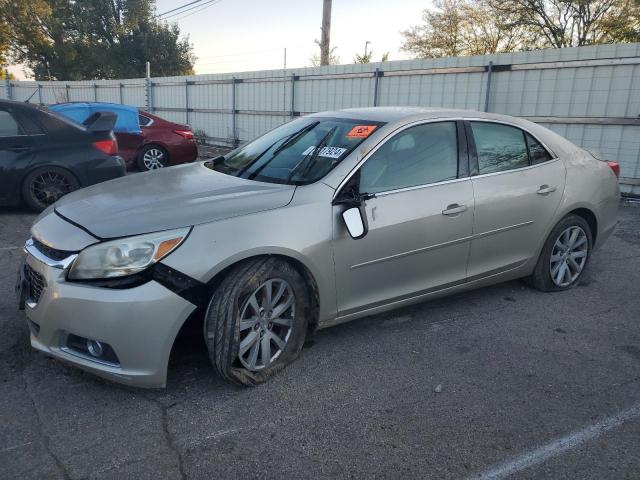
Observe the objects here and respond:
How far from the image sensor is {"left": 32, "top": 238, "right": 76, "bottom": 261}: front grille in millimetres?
2737

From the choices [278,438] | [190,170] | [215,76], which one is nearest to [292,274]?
[278,438]

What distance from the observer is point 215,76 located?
54.5 feet

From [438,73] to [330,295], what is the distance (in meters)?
8.20

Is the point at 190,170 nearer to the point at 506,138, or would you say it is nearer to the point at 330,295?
the point at 330,295

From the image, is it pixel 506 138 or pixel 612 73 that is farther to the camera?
pixel 612 73

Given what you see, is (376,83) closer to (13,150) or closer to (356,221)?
(13,150)

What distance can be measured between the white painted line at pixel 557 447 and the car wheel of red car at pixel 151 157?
921cm

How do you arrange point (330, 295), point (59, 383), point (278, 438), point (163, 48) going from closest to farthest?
point (278, 438) < point (59, 383) < point (330, 295) < point (163, 48)

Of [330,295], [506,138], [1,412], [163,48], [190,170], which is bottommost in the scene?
[1,412]

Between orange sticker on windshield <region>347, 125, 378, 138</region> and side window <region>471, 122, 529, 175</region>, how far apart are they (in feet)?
2.84

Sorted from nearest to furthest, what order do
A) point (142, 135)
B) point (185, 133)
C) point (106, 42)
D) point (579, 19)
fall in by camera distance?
point (142, 135) < point (185, 133) < point (579, 19) < point (106, 42)

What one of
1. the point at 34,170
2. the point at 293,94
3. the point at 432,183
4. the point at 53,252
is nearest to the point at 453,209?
the point at 432,183

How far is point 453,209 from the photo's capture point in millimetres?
3613

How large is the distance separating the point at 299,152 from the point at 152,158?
301 inches
